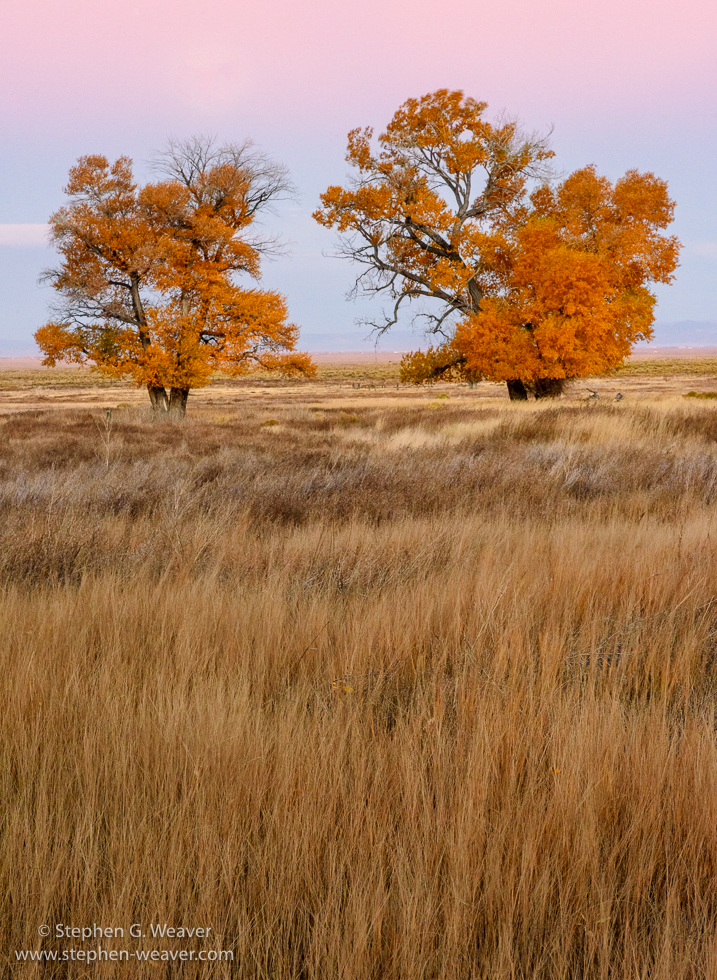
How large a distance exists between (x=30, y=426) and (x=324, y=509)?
42.2 feet

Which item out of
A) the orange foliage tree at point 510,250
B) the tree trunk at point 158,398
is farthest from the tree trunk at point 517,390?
the tree trunk at point 158,398

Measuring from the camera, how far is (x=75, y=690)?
92.8 inches

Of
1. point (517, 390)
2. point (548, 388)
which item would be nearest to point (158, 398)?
point (517, 390)

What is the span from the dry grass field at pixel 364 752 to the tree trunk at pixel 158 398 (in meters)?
20.9

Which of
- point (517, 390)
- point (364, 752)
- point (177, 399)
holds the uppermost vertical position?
point (517, 390)

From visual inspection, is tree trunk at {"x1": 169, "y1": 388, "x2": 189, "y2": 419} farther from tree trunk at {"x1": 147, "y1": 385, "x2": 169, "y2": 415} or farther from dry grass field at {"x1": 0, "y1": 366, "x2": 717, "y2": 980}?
dry grass field at {"x1": 0, "y1": 366, "x2": 717, "y2": 980}

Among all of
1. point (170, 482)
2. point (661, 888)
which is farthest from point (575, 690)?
point (170, 482)

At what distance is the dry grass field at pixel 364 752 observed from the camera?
149cm

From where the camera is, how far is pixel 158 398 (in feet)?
83.4

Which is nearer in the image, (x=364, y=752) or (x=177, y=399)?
(x=364, y=752)

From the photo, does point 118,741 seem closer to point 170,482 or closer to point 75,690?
point 75,690

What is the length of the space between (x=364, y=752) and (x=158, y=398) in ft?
82.2

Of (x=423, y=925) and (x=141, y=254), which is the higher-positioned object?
(x=141, y=254)

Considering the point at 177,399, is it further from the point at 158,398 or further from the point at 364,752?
the point at 364,752
